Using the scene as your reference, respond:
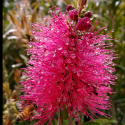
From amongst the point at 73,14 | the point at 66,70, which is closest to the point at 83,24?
the point at 73,14

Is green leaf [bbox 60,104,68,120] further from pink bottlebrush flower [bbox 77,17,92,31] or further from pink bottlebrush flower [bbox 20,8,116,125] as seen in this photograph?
pink bottlebrush flower [bbox 77,17,92,31]

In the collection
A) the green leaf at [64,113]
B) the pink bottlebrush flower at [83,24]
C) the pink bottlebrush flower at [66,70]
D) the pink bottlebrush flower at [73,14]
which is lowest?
the green leaf at [64,113]

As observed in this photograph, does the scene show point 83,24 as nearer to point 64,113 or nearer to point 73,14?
point 73,14

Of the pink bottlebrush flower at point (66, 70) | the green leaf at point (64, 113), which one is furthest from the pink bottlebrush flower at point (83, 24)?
the green leaf at point (64, 113)

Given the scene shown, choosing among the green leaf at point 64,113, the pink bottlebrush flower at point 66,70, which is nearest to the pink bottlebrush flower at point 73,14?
the pink bottlebrush flower at point 66,70

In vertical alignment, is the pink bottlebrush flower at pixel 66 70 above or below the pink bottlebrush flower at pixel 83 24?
below

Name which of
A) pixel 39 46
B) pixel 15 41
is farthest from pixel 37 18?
pixel 39 46

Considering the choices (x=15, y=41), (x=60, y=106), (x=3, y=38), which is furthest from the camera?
(x=15, y=41)

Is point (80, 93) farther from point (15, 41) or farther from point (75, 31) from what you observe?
point (15, 41)

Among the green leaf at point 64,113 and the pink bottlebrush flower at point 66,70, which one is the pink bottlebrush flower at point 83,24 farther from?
the green leaf at point 64,113

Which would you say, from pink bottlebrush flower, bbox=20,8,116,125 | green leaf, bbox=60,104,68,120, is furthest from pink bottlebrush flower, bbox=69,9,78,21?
green leaf, bbox=60,104,68,120

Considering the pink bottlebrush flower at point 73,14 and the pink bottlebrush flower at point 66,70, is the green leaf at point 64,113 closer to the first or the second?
the pink bottlebrush flower at point 66,70
